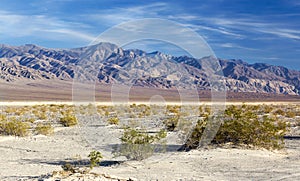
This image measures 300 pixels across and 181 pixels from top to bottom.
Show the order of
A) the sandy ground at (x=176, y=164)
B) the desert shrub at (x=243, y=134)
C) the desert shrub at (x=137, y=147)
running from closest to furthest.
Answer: the sandy ground at (x=176, y=164), the desert shrub at (x=137, y=147), the desert shrub at (x=243, y=134)

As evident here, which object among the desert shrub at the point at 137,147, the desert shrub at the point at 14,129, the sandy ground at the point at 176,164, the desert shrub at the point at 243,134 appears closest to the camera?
the sandy ground at the point at 176,164

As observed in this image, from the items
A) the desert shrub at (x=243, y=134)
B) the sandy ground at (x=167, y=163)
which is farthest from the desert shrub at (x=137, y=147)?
the desert shrub at (x=243, y=134)

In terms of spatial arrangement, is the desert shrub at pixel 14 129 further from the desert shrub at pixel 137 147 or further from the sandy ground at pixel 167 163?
the desert shrub at pixel 137 147

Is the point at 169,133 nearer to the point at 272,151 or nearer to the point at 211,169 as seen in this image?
the point at 272,151

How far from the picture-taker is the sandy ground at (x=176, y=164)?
12.4 metres

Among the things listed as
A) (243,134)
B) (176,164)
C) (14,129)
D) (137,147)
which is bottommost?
(176,164)

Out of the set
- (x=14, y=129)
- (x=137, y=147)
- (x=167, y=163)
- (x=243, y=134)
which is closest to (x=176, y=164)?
(x=167, y=163)

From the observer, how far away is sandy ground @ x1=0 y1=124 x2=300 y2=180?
1245cm

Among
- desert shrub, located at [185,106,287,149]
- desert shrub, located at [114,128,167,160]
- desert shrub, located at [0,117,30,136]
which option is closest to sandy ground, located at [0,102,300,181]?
desert shrub, located at [114,128,167,160]

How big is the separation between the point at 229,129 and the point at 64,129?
12193 millimetres

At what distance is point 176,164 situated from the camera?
1405 cm

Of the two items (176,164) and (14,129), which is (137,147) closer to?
(176,164)

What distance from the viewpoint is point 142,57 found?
16.8 m

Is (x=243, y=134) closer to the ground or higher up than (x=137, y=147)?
higher up
